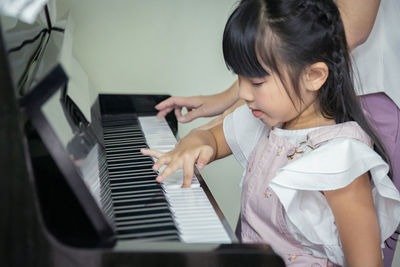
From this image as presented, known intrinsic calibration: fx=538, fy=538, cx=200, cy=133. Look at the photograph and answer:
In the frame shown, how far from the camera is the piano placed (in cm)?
70

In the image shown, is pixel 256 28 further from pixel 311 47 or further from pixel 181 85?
pixel 181 85

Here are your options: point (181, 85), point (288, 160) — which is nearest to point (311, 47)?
point (288, 160)

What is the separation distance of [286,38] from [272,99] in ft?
Result: 0.42

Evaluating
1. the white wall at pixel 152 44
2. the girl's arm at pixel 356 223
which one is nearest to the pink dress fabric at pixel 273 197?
the girl's arm at pixel 356 223

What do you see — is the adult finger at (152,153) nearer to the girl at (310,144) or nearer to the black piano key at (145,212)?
the girl at (310,144)

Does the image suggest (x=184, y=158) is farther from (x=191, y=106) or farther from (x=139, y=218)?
(x=191, y=106)

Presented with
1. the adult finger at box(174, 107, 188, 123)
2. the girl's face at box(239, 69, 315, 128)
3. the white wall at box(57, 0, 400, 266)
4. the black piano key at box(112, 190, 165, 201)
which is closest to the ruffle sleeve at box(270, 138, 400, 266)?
the girl's face at box(239, 69, 315, 128)

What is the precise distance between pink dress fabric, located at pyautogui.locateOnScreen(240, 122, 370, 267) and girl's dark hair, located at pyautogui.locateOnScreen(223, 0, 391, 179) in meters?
0.10

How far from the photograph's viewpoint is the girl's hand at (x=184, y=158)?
109cm

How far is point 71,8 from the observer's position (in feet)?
6.14

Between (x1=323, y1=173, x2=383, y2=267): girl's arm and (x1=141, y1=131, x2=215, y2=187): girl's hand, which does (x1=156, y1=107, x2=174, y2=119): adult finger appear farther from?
(x1=323, y1=173, x2=383, y2=267): girl's arm

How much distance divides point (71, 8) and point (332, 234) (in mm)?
1224

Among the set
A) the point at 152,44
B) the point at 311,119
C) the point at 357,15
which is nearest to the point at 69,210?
the point at 311,119

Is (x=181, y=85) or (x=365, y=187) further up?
(x=365, y=187)
